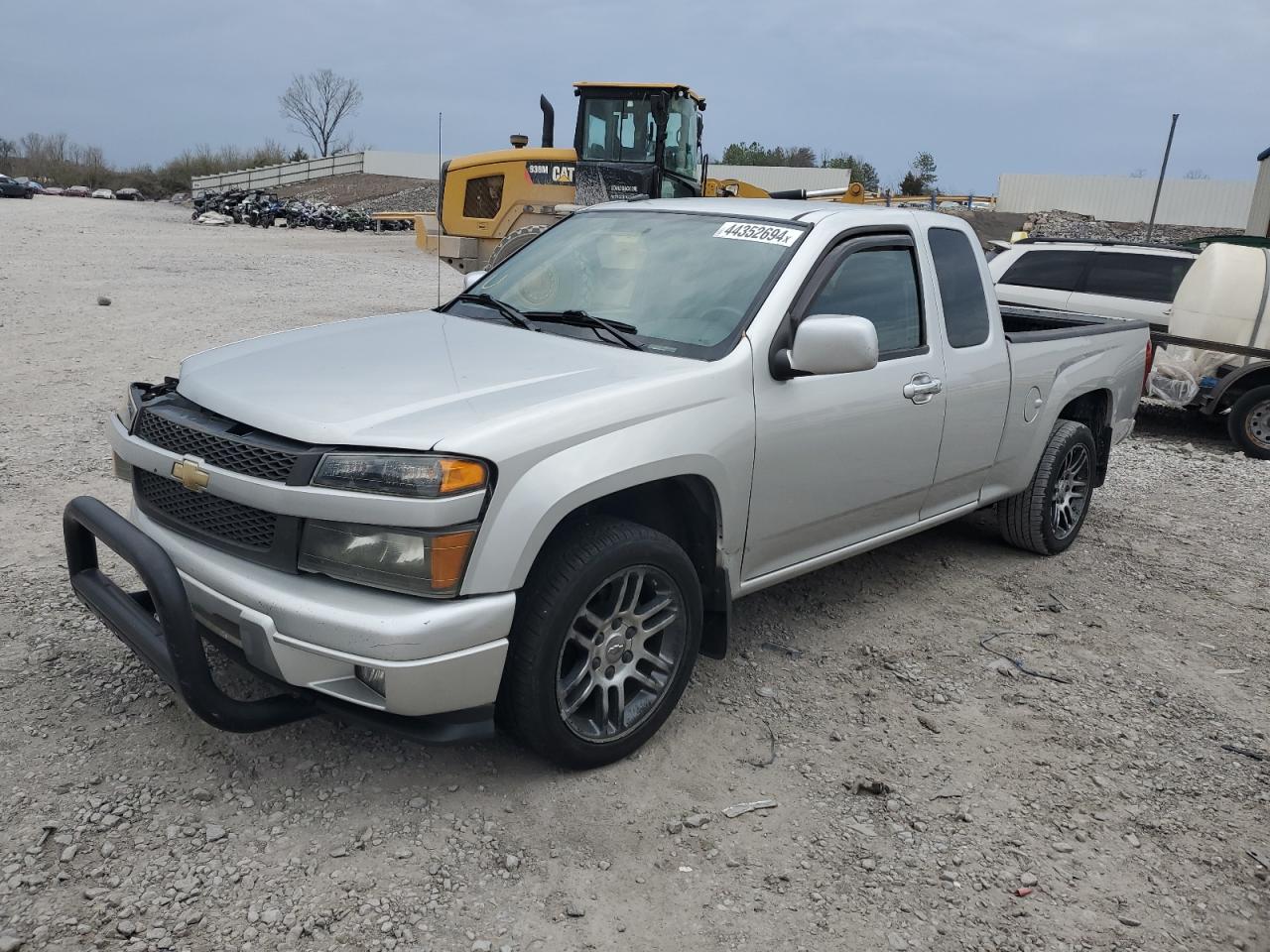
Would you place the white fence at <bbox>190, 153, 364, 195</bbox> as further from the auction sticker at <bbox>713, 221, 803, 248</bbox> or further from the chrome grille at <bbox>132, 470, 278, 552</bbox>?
the chrome grille at <bbox>132, 470, 278, 552</bbox>

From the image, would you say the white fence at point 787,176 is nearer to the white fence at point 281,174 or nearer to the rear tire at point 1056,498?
the white fence at point 281,174

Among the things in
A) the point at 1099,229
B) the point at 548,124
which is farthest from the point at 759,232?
the point at 1099,229

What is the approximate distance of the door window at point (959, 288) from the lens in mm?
4762

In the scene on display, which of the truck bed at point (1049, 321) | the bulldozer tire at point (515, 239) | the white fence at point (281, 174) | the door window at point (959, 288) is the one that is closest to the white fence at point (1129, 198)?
the white fence at point (281, 174)

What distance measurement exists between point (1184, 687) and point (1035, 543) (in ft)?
4.90

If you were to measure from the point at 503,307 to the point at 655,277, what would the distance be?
2.18ft

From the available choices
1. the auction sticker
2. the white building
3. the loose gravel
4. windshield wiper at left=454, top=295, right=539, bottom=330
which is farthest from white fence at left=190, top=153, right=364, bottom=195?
the auction sticker

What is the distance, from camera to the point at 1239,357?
30.7ft

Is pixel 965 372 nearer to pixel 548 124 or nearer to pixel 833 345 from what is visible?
pixel 833 345

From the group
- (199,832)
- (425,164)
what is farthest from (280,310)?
(425,164)

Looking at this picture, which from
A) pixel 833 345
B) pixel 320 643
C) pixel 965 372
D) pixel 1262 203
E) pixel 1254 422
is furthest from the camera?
pixel 1262 203

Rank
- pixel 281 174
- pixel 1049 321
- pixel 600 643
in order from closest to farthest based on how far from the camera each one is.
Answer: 1. pixel 600 643
2. pixel 1049 321
3. pixel 281 174

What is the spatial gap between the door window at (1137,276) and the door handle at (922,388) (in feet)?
22.6

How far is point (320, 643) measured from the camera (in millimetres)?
2826
